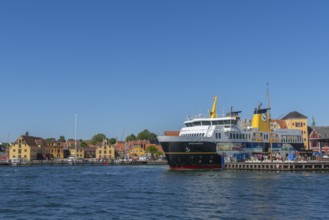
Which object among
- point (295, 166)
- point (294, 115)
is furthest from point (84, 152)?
point (295, 166)

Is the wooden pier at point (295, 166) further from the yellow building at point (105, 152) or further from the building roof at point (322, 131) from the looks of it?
the yellow building at point (105, 152)

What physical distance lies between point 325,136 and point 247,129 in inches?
1922

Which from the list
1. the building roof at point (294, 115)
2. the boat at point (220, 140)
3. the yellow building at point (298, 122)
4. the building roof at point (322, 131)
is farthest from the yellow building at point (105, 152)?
the boat at point (220, 140)

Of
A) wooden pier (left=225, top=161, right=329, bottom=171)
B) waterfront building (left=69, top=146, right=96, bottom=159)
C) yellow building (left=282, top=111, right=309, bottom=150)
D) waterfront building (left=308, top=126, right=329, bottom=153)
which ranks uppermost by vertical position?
yellow building (left=282, top=111, right=309, bottom=150)

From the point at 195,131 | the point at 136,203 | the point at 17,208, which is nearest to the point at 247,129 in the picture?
the point at 195,131

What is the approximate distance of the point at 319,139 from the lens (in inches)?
5037

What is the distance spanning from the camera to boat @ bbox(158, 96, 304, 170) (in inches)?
3091

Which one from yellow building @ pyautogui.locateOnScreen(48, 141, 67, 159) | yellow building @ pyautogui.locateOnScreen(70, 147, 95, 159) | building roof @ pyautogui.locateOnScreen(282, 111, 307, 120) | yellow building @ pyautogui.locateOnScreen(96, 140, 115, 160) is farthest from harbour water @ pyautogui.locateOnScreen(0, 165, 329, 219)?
→ yellow building @ pyautogui.locateOnScreen(70, 147, 95, 159)

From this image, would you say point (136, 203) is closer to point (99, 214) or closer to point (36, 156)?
point (99, 214)

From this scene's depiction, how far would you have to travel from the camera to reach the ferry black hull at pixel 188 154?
78.1 metres

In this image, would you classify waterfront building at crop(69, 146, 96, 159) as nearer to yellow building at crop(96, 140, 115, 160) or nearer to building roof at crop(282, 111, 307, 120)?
yellow building at crop(96, 140, 115, 160)

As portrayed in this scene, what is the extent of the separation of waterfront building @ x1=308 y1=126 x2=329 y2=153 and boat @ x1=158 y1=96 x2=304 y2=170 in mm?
35022

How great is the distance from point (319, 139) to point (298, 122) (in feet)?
34.5

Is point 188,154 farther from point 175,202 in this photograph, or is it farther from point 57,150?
point 57,150
